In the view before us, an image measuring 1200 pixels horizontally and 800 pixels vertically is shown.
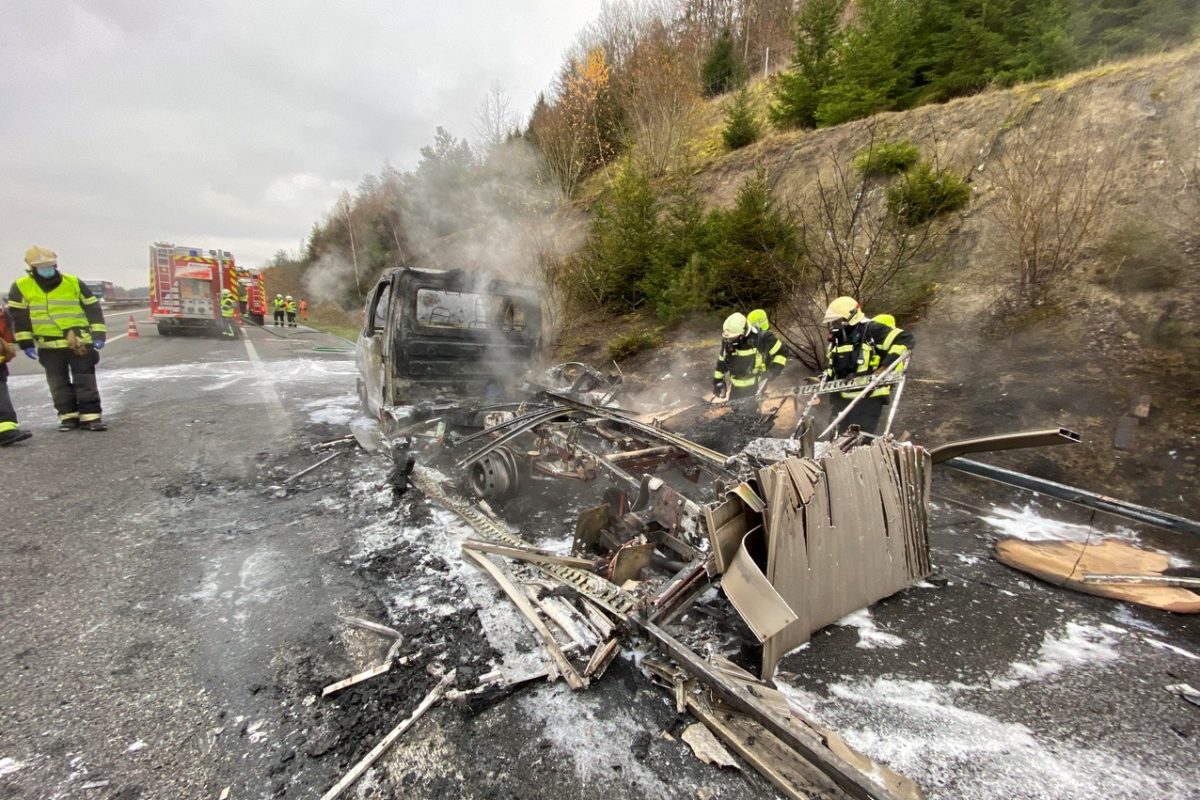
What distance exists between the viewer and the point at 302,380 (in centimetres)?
913

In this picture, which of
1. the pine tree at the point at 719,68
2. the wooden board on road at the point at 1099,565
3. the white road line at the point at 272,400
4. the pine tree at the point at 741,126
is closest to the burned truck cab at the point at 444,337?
the white road line at the point at 272,400

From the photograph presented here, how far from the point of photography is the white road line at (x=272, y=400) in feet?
19.4

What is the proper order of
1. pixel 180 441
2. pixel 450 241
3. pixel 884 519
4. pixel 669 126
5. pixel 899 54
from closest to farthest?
pixel 884 519 < pixel 180 441 < pixel 899 54 < pixel 450 241 < pixel 669 126

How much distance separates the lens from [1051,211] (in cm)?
640

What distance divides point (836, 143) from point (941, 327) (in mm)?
6018

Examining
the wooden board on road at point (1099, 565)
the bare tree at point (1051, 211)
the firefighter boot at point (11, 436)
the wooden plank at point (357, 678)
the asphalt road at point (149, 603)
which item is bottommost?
the wooden board on road at point (1099, 565)

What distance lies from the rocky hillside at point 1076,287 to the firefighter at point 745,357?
183cm

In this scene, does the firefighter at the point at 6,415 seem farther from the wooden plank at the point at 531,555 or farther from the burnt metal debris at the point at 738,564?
the wooden plank at the point at 531,555

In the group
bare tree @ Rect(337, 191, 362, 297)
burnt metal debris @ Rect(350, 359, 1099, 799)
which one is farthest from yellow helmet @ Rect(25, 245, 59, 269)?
bare tree @ Rect(337, 191, 362, 297)

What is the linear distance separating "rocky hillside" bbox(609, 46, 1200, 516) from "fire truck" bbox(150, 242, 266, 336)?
15127 millimetres

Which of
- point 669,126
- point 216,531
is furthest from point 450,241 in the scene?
point 216,531

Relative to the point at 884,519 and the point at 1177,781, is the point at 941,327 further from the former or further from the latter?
the point at 1177,781

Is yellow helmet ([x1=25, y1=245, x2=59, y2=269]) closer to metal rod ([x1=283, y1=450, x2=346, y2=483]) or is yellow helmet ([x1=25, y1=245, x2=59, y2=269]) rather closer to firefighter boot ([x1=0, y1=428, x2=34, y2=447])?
firefighter boot ([x1=0, y1=428, x2=34, y2=447])

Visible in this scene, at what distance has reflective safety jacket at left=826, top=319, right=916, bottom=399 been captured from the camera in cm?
409
